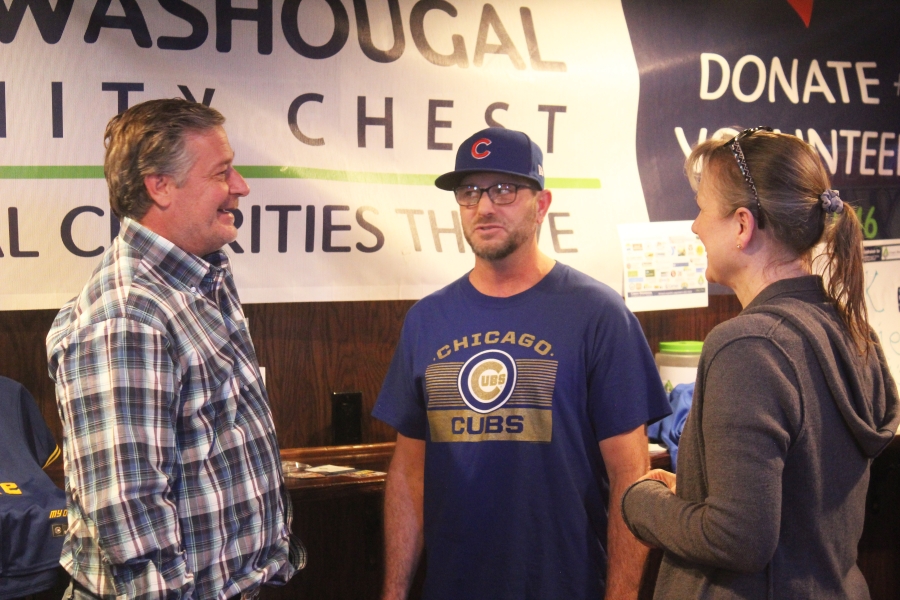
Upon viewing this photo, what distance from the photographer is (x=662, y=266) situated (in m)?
2.98

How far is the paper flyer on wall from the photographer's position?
2916mm

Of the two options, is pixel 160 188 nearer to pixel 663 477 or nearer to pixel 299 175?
pixel 299 175

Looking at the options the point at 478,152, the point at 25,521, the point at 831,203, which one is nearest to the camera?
the point at 831,203

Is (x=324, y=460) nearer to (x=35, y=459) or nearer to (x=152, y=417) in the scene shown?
(x=35, y=459)

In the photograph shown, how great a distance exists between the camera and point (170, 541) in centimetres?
147

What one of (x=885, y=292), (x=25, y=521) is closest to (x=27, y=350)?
(x=25, y=521)

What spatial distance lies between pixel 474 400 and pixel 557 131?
3.97 ft

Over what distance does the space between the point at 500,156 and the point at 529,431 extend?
0.65 m

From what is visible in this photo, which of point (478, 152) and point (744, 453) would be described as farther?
point (478, 152)

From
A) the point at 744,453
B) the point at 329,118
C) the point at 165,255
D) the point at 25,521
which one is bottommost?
the point at 25,521

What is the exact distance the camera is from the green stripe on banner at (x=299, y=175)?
2285 millimetres

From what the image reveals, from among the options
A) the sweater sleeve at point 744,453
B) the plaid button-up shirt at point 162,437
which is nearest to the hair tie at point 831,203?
the sweater sleeve at point 744,453

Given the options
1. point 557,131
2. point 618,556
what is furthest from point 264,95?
point 618,556

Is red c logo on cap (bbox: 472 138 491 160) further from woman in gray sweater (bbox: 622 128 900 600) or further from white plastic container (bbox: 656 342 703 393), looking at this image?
white plastic container (bbox: 656 342 703 393)
